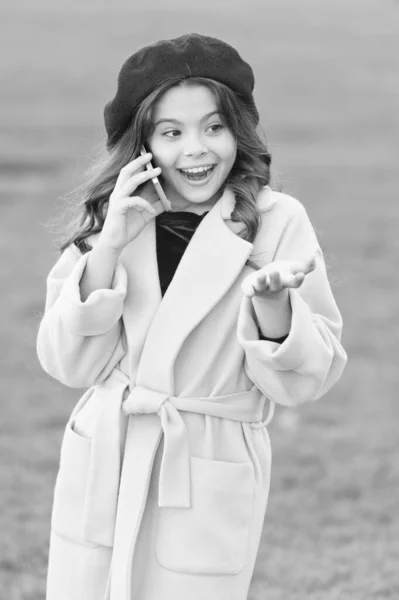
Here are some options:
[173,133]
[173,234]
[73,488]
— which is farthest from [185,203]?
[73,488]

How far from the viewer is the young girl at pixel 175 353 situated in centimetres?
283

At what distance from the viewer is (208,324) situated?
9.47ft

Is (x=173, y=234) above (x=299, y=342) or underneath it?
above

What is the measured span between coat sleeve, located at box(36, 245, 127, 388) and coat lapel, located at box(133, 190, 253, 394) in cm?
10

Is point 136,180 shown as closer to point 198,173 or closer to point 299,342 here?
point 198,173

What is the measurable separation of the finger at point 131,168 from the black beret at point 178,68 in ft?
0.44

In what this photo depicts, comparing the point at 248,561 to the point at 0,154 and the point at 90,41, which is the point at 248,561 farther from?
the point at 90,41

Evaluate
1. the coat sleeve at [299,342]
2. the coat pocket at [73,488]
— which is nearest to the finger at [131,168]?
the coat sleeve at [299,342]

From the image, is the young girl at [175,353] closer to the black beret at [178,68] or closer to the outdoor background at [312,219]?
the black beret at [178,68]

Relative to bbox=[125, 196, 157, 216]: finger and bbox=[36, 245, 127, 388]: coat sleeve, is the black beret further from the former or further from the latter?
bbox=[36, 245, 127, 388]: coat sleeve

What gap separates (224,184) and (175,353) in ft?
1.41

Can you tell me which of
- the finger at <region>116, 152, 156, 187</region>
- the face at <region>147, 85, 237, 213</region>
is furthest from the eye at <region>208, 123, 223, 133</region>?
the finger at <region>116, 152, 156, 187</region>

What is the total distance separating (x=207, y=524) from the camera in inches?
112

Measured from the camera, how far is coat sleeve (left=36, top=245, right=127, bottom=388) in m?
2.79
